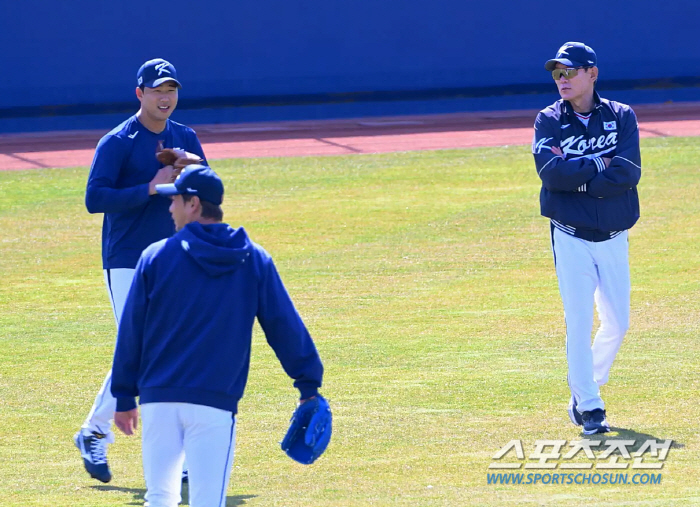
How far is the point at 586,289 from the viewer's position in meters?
7.05

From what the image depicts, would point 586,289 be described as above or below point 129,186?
below

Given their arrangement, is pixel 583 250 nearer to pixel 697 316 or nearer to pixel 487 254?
pixel 697 316

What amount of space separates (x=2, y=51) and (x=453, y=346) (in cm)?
2013

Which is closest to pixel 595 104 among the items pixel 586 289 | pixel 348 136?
pixel 586 289

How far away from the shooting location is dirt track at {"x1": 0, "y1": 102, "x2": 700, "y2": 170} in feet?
73.2

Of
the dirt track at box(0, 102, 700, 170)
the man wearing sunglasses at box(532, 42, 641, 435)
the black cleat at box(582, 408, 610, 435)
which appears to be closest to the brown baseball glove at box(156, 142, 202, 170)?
the man wearing sunglasses at box(532, 42, 641, 435)

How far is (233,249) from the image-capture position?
4.48m

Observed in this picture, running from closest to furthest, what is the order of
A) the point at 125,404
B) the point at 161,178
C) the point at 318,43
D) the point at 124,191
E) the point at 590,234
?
the point at 125,404, the point at 161,178, the point at 124,191, the point at 590,234, the point at 318,43

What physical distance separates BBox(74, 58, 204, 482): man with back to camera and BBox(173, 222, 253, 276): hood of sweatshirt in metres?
1.84

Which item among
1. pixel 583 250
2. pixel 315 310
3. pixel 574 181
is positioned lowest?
pixel 315 310

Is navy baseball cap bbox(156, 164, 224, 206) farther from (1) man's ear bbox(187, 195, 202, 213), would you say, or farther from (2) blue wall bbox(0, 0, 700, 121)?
(2) blue wall bbox(0, 0, 700, 121)

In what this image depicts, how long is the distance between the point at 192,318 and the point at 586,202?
10.8 ft

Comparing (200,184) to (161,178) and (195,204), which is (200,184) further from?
(161,178)

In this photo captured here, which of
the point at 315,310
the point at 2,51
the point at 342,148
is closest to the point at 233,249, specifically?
the point at 315,310
